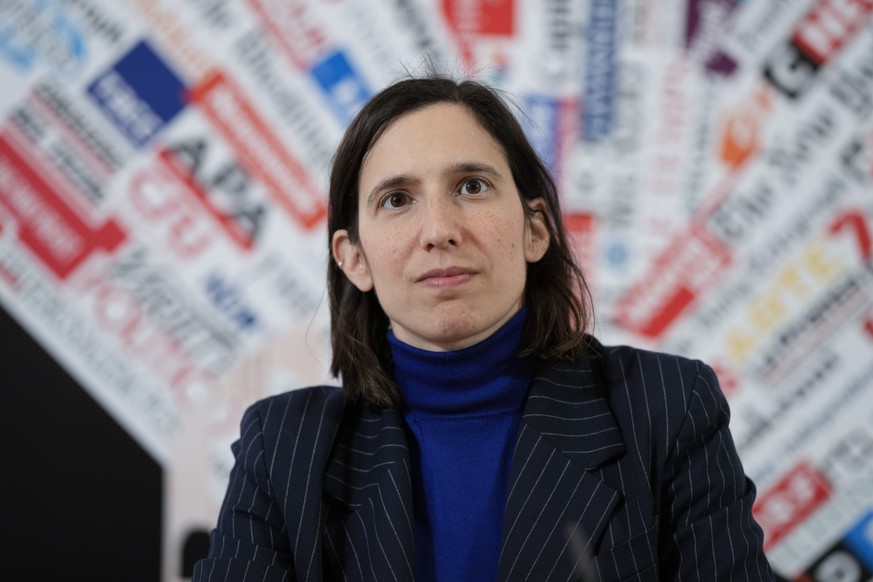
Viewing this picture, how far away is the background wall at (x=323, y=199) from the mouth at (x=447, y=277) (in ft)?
3.18

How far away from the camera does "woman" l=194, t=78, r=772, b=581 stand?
3.73ft

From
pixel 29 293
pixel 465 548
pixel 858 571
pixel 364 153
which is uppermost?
pixel 29 293

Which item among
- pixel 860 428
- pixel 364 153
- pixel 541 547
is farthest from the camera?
pixel 860 428

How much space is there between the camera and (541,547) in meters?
1.13

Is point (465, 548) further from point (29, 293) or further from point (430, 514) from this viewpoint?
point (29, 293)

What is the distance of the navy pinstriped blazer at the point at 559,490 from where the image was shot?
112 centimetres

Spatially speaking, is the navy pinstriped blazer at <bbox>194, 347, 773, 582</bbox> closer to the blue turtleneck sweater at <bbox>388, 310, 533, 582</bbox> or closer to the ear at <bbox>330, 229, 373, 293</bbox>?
the blue turtleneck sweater at <bbox>388, 310, 533, 582</bbox>

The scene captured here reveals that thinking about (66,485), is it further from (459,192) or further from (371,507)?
(459,192)

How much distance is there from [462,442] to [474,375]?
0.30 feet

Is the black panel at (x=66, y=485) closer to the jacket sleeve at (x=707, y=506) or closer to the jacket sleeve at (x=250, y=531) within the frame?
the jacket sleeve at (x=250, y=531)

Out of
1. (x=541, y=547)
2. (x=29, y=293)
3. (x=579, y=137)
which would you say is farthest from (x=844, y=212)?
(x=29, y=293)

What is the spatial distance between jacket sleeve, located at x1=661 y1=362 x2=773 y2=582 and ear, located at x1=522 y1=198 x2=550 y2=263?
29 centimetres

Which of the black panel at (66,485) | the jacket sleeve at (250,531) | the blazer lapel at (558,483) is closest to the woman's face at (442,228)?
the blazer lapel at (558,483)

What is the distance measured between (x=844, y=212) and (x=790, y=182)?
0.14 m
